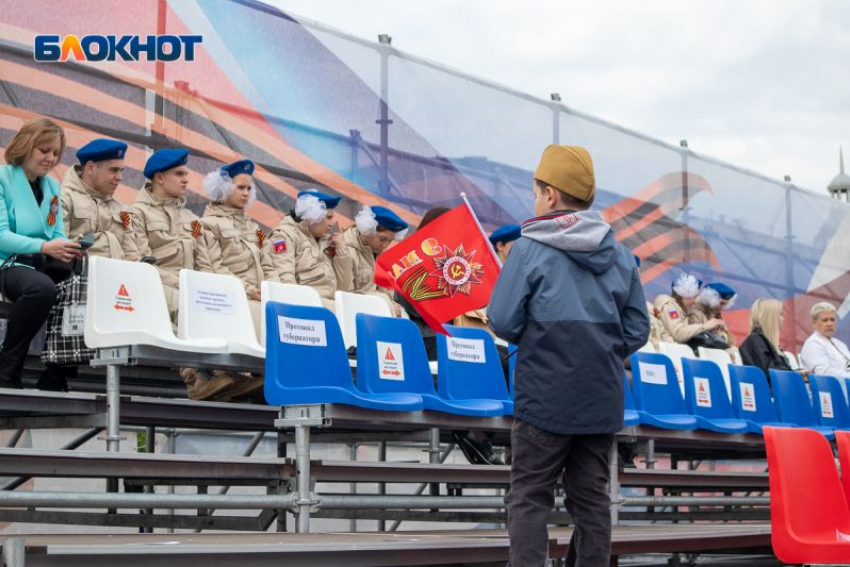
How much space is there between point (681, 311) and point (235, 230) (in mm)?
4089

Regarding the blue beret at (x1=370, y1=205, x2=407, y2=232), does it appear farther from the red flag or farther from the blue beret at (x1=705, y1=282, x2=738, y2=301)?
the blue beret at (x1=705, y1=282, x2=738, y2=301)

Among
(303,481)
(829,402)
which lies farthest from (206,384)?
(829,402)

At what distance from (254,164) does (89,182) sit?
150 cm

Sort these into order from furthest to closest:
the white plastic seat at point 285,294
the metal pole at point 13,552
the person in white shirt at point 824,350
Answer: the person in white shirt at point 824,350, the white plastic seat at point 285,294, the metal pole at point 13,552

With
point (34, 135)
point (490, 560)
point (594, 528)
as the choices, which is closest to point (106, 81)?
point (34, 135)

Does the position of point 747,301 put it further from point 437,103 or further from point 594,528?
point 594,528

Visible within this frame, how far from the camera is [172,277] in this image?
6.16m

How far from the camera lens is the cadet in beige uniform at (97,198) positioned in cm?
586

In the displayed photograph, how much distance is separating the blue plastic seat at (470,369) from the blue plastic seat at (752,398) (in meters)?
2.21

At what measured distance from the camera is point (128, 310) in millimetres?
5312

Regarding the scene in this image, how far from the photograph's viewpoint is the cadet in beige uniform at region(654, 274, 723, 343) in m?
9.34

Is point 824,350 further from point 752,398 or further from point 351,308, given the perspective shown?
point 351,308

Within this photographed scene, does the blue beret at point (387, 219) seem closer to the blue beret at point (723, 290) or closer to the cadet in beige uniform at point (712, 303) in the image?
the cadet in beige uniform at point (712, 303)

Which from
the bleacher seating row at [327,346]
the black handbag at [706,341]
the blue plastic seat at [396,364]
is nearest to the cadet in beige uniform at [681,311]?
the black handbag at [706,341]
